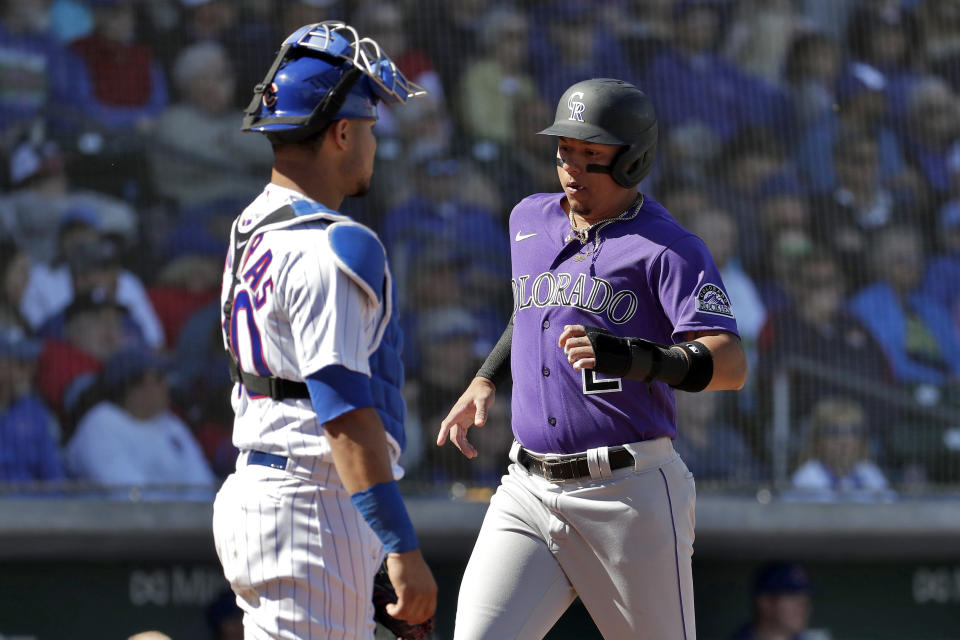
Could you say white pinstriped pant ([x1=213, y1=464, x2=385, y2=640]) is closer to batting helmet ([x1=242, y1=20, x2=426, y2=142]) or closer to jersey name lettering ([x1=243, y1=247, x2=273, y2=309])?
jersey name lettering ([x1=243, y1=247, x2=273, y2=309])

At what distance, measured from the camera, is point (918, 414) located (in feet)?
20.7

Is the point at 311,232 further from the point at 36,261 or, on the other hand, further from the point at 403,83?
the point at 36,261

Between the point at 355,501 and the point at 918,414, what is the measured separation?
4605 millimetres

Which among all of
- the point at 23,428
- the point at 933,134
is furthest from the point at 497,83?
the point at 23,428

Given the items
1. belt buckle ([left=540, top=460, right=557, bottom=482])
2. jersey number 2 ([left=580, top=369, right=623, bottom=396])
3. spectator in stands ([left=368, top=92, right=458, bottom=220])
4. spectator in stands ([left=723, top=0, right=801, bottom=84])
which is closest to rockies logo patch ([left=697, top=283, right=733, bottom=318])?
jersey number 2 ([left=580, top=369, right=623, bottom=396])

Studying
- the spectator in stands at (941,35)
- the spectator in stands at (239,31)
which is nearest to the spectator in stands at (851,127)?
the spectator in stands at (941,35)

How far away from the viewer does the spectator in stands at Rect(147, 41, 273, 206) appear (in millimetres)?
5926

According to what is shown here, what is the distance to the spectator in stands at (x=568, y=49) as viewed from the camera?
6.47m

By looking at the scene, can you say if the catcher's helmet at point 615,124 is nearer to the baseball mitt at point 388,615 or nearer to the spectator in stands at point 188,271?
the baseball mitt at point 388,615

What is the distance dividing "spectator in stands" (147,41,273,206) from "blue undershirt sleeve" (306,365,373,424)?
3690mm

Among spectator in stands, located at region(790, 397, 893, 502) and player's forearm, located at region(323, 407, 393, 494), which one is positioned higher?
player's forearm, located at region(323, 407, 393, 494)

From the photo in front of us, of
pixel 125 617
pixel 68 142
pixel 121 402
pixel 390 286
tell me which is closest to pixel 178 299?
pixel 121 402

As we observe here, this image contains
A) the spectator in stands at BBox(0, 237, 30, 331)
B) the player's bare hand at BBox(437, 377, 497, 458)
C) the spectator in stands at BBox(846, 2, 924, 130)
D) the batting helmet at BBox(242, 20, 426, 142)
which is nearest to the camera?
the batting helmet at BBox(242, 20, 426, 142)

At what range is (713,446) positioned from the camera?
6.13 meters
